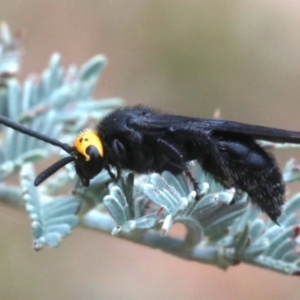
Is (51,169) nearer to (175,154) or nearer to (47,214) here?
(47,214)

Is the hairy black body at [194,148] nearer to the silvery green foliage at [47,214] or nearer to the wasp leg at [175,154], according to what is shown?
the wasp leg at [175,154]

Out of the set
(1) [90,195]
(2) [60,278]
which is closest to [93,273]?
(2) [60,278]

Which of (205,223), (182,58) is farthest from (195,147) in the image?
(182,58)

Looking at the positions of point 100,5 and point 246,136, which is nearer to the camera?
point 246,136

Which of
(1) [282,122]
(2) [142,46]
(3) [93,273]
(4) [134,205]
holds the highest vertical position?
(4) [134,205]

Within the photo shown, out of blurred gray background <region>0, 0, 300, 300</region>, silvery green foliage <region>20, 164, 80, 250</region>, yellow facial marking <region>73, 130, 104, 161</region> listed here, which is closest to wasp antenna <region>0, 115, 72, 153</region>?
yellow facial marking <region>73, 130, 104, 161</region>

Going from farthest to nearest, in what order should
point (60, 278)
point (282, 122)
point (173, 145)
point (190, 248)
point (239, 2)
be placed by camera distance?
point (239, 2) < point (282, 122) < point (60, 278) < point (173, 145) < point (190, 248)

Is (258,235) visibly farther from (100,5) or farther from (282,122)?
(100,5)
